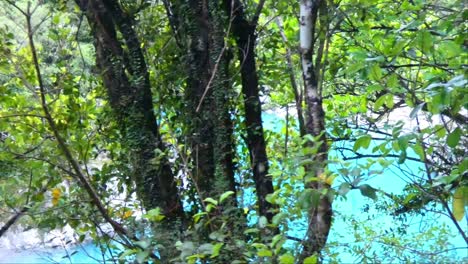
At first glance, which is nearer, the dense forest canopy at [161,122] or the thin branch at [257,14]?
the dense forest canopy at [161,122]

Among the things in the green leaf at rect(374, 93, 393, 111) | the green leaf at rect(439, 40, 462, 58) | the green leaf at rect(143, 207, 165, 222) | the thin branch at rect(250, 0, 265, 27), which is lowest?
the green leaf at rect(143, 207, 165, 222)

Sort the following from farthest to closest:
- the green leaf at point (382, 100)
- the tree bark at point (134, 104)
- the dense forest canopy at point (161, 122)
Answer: the tree bark at point (134, 104)
the dense forest canopy at point (161, 122)
the green leaf at point (382, 100)

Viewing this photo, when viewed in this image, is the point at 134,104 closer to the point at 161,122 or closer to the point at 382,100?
the point at 161,122

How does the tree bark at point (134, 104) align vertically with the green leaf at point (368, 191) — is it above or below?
above

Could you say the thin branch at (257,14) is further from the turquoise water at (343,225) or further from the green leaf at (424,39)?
the green leaf at (424,39)

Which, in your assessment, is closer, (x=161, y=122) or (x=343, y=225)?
(x=161, y=122)

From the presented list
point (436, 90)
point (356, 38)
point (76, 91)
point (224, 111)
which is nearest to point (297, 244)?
point (436, 90)

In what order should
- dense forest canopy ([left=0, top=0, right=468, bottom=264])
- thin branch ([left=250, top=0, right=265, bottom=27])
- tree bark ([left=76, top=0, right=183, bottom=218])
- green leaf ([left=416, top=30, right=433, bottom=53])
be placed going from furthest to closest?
thin branch ([left=250, top=0, right=265, bottom=27])
tree bark ([left=76, top=0, right=183, bottom=218])
dense forest canopy ([left=0, top=0, right=468, bottom=264])
green leaf ([left=416, top=30, right=433, bottom=53])

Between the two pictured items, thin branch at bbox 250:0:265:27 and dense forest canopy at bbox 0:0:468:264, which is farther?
thin branch at bbox 250:0:265:27

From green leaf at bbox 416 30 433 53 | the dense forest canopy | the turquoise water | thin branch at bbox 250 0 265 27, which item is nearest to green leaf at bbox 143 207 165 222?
the dense forest canopy

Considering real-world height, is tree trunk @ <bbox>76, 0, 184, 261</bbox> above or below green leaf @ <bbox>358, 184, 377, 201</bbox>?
above

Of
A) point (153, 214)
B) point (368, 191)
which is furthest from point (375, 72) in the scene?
point (153, 214)

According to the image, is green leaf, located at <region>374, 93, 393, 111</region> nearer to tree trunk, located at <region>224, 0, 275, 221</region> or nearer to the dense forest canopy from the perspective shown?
the dense forest canopy

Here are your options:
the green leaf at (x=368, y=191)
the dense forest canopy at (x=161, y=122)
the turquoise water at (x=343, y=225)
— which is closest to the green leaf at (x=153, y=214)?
the dense forest canopy at (x=161, y=122)
